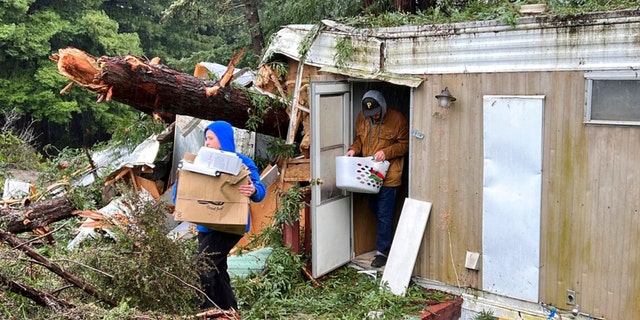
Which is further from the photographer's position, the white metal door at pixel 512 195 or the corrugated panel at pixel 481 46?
the white metal door at pixel 512 195

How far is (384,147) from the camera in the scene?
692cm

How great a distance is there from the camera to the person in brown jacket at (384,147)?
6.88 meters

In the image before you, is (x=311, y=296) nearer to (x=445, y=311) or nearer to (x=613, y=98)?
(x=445, y=311)

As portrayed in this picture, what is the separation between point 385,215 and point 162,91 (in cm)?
290

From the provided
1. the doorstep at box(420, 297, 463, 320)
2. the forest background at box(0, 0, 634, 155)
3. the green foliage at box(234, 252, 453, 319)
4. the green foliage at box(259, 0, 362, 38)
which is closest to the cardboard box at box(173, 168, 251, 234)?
the green foliage at box(234, 252, 453, 319)

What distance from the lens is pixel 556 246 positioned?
5.58 m

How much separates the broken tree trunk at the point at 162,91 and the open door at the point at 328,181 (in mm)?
910

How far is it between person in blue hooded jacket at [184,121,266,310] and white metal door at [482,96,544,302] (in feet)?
7.77

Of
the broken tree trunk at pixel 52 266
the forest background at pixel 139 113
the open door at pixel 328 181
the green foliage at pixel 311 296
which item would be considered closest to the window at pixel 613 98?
the forest background at pixel 139 113

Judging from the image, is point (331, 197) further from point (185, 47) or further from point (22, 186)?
point (185, 47)

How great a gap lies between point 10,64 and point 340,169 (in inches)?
858

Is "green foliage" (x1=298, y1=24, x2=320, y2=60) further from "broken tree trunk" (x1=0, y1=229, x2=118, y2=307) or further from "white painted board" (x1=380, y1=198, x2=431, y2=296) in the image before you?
"broken tree trunk" (x1=0, y1=229, x2=118, y2=307)

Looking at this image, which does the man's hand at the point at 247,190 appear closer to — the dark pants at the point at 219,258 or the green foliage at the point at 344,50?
the dark pants at the point at 219,258

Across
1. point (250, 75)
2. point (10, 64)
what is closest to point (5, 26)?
point (10, 64)
